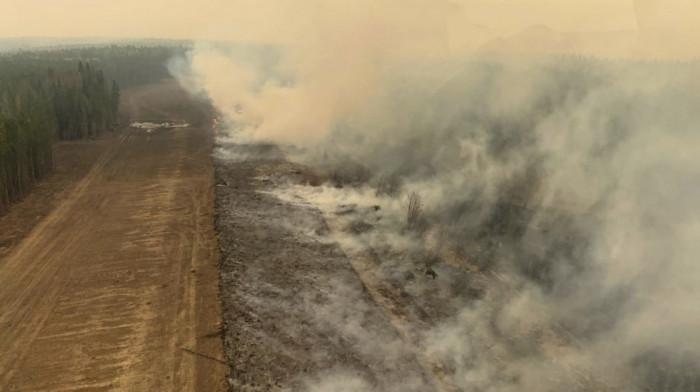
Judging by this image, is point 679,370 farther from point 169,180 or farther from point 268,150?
point 268,150

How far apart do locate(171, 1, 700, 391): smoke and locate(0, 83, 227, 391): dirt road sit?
168 inches

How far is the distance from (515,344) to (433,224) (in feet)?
29.9

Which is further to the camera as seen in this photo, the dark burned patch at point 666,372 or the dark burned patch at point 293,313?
the dark burned patch at point 666,372

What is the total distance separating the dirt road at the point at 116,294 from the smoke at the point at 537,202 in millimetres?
4276

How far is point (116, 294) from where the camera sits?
15797 millimetres

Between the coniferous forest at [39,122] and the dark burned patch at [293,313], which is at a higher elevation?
the coniferous forest at [39,122]

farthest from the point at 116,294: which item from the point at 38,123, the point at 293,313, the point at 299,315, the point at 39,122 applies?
the point at 39,122

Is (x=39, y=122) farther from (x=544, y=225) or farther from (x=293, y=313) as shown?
(x=544, y=225)

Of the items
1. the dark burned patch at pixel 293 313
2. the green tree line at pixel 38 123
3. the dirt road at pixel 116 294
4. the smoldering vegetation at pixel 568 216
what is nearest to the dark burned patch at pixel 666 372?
the smoldering vegetation at pixel 568 216

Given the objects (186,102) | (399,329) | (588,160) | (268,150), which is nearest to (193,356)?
(399,329)

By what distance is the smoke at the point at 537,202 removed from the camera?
45.0 ft

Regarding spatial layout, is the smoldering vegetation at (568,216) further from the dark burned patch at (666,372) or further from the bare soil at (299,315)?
the bare soil at (299,315)

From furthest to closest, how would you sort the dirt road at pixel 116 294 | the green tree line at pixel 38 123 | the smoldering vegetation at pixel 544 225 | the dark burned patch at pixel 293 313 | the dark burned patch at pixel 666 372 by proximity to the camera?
the green tree line at pixel 38 123 → the smoldering vegetation at pixel 544 225 → the dark burned patch at pixel 666 372 → the dark burned patch at pixel 293 313 → the dirt road at pixel 116 294

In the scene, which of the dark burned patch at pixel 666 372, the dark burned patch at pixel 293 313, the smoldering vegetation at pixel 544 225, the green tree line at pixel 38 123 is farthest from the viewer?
the green tree line at pixel 38 123
